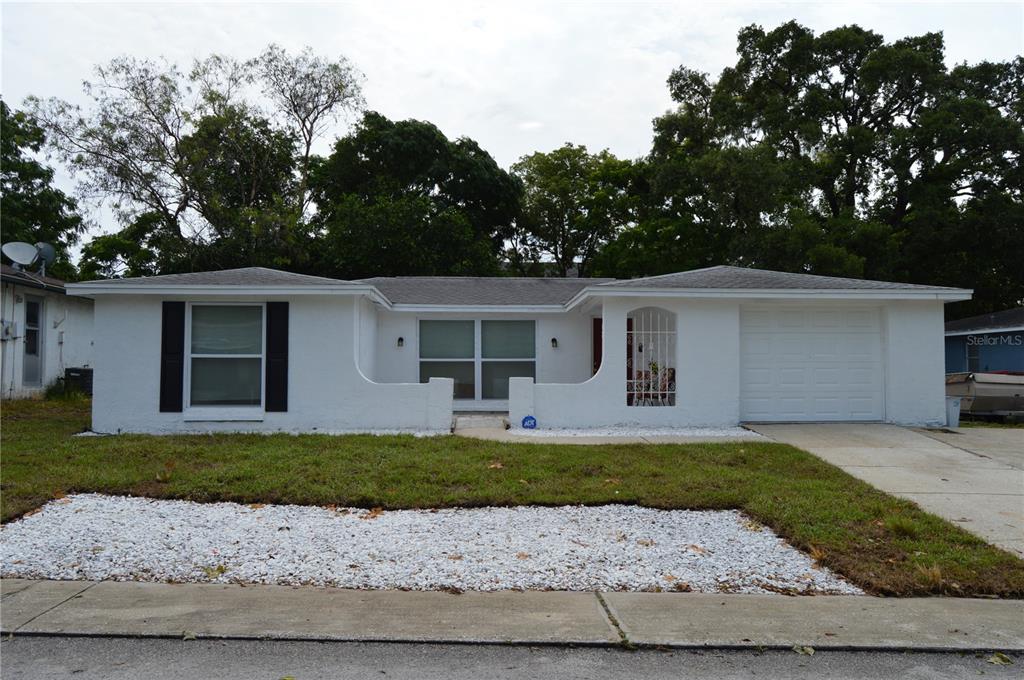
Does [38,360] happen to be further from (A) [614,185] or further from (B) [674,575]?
(A) [614,185]

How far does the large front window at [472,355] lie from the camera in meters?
15.2

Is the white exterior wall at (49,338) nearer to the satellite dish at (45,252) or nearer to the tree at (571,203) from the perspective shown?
the satellite dish at (45,252)

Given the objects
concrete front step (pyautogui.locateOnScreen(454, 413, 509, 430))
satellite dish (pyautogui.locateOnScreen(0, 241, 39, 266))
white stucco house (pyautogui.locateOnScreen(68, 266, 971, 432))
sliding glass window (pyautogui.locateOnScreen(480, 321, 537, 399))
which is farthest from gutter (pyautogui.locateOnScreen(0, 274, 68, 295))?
concrete front step (pyautogui.locateOnScreen(454, 413, 509, 430))

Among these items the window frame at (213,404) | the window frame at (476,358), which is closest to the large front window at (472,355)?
the window frame at (476,358)

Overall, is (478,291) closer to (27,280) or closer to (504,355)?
(504,355)

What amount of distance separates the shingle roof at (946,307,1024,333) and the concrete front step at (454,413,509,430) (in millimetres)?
14430

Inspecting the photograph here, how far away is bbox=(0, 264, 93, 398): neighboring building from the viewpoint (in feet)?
55.1

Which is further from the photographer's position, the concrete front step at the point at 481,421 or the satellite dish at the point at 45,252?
the satellite dish at the point at 45,252

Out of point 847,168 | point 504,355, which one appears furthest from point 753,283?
point 847,168

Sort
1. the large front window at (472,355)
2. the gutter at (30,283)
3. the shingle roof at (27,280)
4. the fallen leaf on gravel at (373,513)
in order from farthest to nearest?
the shingle roof at (27,280), the gutter at (30,283), the large front window at (472,355), the fallen leaf on gravel at (373,513)

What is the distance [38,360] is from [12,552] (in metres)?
14.5

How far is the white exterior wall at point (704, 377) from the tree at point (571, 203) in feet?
63.3

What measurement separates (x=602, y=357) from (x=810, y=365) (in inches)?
150

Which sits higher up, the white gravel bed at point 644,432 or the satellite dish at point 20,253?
the satellite dish at point 20,253
